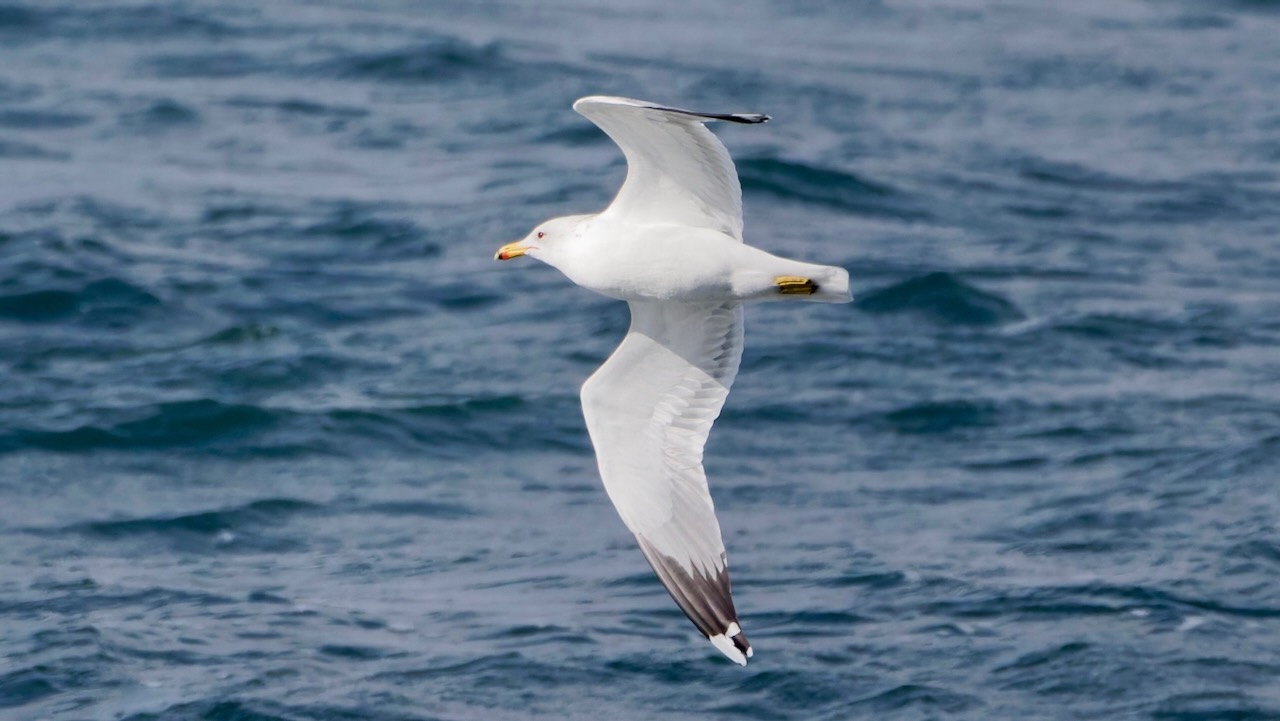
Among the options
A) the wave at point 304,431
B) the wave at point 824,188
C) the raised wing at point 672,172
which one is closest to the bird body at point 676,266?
the raised wing at point 672,172

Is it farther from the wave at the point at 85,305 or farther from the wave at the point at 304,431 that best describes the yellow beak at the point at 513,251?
the wave at the point at 85,305

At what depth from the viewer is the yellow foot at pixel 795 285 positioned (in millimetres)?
8711

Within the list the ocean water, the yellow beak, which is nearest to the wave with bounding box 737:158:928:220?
the ocean water

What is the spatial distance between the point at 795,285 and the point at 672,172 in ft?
2.59

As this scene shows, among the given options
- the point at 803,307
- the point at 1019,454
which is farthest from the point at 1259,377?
the point at 803,307

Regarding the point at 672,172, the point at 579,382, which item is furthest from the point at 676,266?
the point at 579,382

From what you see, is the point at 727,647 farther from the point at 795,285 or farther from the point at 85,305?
the point at 85,305

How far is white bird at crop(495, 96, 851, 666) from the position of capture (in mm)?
8797

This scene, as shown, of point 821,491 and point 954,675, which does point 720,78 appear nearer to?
point 821,491

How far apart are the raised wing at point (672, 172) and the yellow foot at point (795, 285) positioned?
49 centimetres

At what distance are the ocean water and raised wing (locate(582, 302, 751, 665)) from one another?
2.89 m

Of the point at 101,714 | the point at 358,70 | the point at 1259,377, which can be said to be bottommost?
the point at 101,714

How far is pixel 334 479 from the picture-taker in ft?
49.0

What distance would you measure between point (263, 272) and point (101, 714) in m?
6.64
